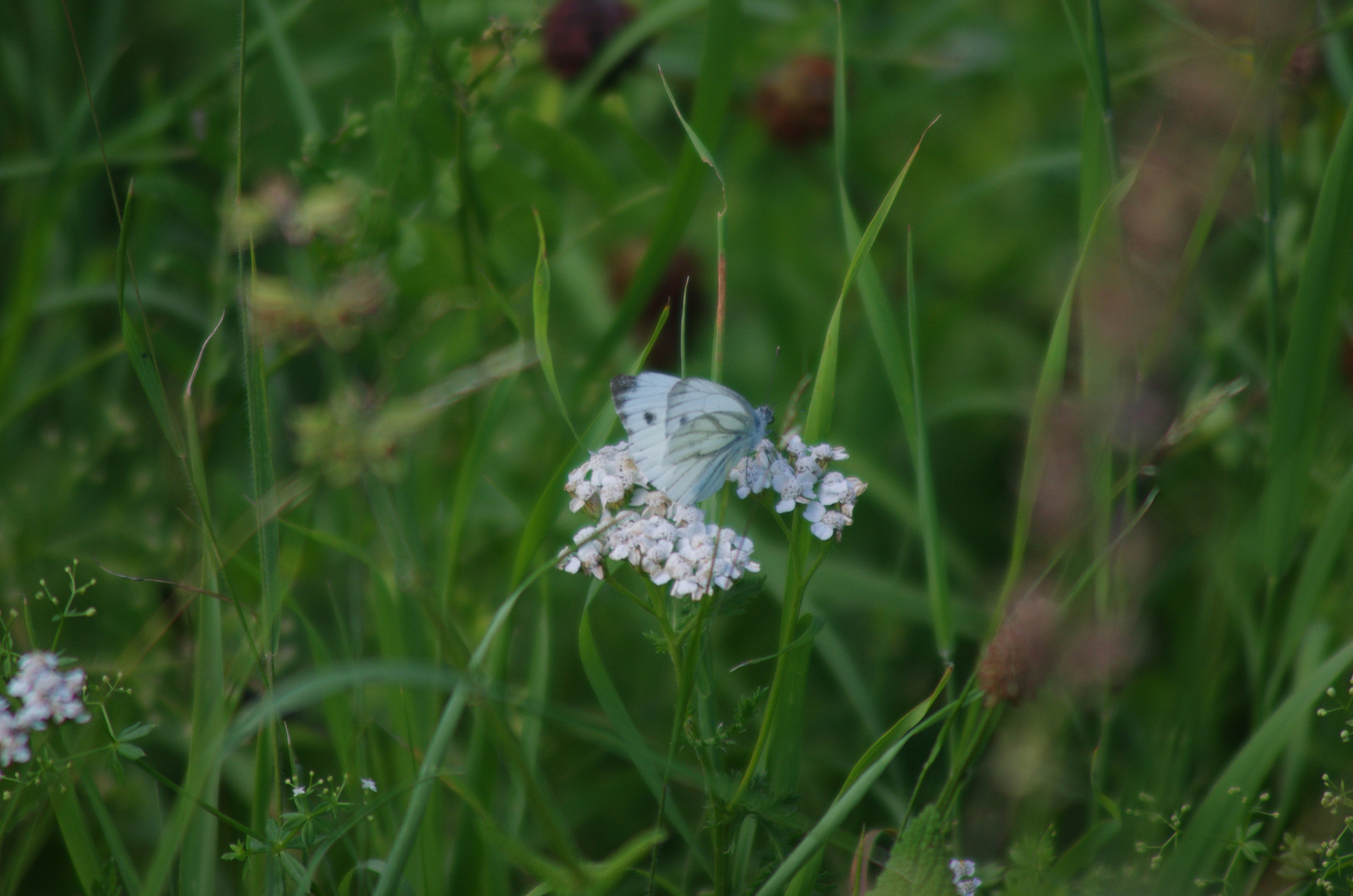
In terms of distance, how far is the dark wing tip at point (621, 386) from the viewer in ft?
3.92

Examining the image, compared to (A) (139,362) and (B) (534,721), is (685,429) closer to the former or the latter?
(B) (534,721)

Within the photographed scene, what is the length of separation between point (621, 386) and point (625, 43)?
40.5 inches

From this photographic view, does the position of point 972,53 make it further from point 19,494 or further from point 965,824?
point 19,494

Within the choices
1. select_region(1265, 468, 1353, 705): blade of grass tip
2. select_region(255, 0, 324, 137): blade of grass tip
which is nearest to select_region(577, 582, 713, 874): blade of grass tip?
select_region(1265, 468, 1353, 705): blade of grass tip

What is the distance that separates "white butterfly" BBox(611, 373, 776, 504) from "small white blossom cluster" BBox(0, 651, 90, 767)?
63 centimetres

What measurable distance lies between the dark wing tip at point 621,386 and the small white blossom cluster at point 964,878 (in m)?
0.68

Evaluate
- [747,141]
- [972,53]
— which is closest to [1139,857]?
[747,141]

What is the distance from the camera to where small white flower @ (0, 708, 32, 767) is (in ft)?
3.02

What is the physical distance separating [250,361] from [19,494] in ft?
3.68

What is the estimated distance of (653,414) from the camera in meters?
1.25

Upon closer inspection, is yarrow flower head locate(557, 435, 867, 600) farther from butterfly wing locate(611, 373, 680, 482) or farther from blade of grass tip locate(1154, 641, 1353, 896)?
blade of grass tip locate(1154, 641, 1353, 896)

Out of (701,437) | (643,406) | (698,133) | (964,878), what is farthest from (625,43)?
(964,878)

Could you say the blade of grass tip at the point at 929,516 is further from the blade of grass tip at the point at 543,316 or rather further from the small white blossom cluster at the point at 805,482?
the blade of grass tip at the point at 543,316

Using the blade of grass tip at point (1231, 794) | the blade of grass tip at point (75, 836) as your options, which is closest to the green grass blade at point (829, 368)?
the blade of grass tip at point (1231, 794)
